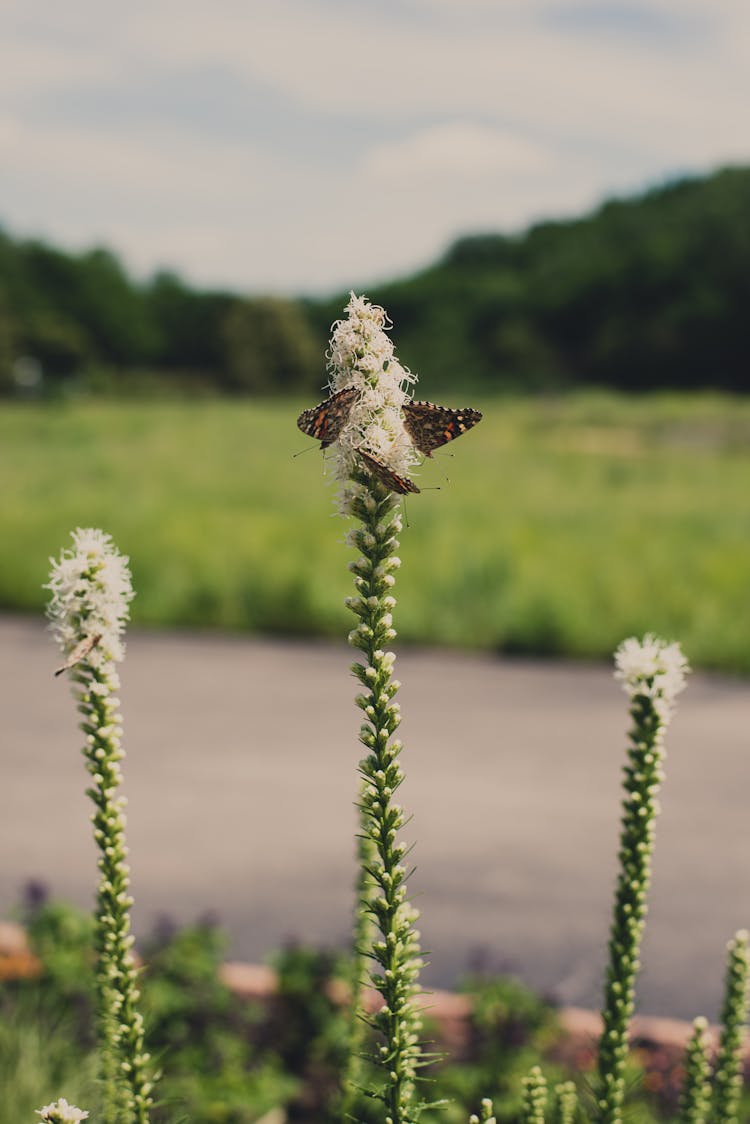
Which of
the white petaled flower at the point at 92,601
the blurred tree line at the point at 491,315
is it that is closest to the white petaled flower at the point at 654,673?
the white petaled flower at the point at 92,601

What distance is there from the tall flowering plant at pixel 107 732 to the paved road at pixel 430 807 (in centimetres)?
298

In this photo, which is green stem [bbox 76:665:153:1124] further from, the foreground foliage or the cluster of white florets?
the foreground foliage

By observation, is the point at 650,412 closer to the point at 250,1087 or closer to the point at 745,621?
the point at 745,621

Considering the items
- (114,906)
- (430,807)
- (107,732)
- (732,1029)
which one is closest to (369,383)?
(107,732)

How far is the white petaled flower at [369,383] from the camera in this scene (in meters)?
1.65

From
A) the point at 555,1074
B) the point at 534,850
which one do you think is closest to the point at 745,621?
the point at 534,850

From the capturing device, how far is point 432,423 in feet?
5.83

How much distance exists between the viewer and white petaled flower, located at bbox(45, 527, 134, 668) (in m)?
1.97

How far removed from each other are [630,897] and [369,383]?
1248 mm

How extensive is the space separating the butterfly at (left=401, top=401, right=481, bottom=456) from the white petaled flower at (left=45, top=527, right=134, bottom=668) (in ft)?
1.87

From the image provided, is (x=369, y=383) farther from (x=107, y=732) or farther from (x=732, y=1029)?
(x=732, y=1029)

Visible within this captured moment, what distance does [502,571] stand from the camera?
46.6 feet

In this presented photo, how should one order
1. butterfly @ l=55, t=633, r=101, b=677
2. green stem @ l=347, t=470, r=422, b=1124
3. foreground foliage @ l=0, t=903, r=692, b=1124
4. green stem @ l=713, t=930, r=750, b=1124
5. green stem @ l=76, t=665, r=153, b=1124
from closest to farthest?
1. green stem @ l=347, t=470, r=422, b=1124
2. butterfly @ l=55, t=633, r=101, b=677
3. green stem @ l=76, t=665, r=153, b=1124
4. green stem @ l=713, t=930, r=750, b=1124
5. foreground foliage @ l=0, t=903, r=692, b=1124

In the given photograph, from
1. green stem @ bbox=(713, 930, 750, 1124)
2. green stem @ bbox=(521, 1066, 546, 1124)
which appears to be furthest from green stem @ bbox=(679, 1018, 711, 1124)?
green stem @ bbox=(521, 1066, 546, 1124)
